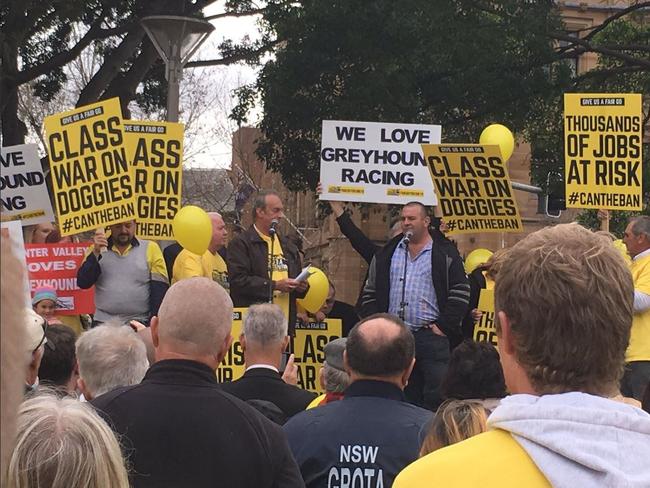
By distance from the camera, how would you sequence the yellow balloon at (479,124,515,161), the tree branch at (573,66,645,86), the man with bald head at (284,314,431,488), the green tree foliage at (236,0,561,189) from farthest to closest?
the tree branch at (573,66,645,86), the green tree foliage at (236,0,561,189), the yellow balloon at (479,124,515,161), the man with bald head at (284,314,431,488)

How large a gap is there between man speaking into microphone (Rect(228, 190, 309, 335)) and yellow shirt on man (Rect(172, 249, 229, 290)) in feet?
0.72

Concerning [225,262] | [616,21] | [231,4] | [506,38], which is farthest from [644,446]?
[616,21]

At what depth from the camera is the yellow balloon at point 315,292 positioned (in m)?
10.3

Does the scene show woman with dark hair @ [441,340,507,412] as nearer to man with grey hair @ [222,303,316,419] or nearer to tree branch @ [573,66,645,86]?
man with grey hair @ [222,303,316,419]

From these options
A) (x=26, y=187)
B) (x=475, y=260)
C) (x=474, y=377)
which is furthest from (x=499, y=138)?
(x=474, y=377)

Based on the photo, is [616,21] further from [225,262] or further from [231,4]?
[225,262]

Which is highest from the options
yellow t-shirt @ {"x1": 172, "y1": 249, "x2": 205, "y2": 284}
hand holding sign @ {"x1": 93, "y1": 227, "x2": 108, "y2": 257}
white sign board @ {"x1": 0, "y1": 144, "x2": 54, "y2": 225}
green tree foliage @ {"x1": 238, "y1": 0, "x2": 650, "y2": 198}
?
green tree foliage @ {"x1": 238, "y1": 0, "x2": 650, "y2": 198}

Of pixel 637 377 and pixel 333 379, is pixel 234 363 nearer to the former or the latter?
pixel 637 377

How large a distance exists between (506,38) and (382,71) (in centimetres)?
200

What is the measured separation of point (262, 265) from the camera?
9.87 m

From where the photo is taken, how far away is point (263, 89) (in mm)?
17828

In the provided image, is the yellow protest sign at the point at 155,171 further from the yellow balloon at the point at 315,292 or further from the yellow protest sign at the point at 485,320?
the yellow protest sign at the point at 485,320

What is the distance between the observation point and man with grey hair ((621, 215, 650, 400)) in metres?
9.05

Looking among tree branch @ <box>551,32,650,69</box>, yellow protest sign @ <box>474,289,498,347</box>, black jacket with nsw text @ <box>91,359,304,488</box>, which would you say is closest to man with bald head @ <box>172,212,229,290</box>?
yellow protest sign @ <box>474,289,498,347</box>
